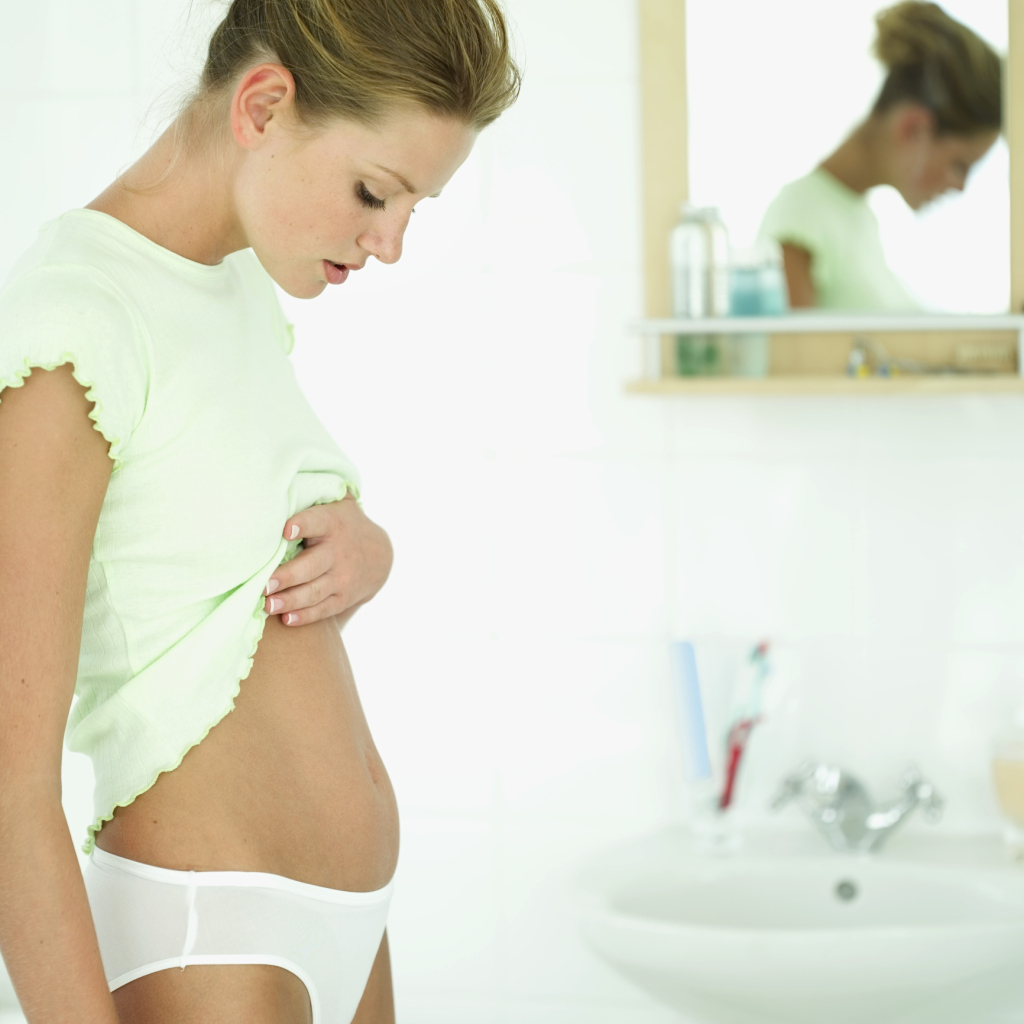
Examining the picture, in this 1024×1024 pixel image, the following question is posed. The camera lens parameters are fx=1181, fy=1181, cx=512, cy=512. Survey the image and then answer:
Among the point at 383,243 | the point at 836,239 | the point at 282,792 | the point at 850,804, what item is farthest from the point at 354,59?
the point at 850,804

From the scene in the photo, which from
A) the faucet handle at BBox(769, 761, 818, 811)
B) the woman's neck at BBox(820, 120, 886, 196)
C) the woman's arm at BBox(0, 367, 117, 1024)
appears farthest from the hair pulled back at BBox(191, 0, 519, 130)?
the faucet handle at BBox(769, 761, 818, 811)

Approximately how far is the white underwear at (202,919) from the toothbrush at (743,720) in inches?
32.8

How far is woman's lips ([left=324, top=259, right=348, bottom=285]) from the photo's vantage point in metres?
0.80

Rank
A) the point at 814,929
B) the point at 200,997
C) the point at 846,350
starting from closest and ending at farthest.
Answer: the point at 200,997, the point at 814,929, the point at 846,350

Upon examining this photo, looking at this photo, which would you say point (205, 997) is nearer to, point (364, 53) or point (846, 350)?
point (364, 53)

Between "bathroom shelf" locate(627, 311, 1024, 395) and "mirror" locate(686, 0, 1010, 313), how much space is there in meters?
0.04

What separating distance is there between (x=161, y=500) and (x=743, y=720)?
1.00 m

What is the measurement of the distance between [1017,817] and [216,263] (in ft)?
3.85

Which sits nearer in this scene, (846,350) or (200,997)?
(200,997)

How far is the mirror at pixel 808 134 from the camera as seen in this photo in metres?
1.43

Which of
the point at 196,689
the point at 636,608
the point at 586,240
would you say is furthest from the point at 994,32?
the point at 196,689

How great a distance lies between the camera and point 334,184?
2.48 feet

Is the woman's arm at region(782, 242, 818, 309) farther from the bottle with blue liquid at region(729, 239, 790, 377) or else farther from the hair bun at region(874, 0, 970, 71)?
the hair bun at region(874, 0, 970, 71)

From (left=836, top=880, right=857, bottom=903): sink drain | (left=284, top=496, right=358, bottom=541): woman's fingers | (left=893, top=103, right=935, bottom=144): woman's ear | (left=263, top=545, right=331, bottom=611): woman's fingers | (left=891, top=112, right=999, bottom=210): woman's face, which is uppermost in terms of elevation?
(left=893, top=103, right=935, bottom=144): woman's ear
